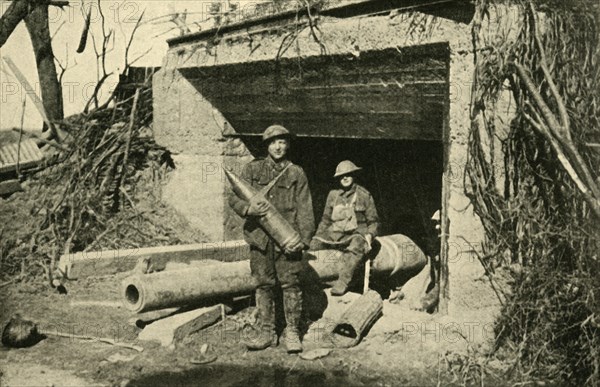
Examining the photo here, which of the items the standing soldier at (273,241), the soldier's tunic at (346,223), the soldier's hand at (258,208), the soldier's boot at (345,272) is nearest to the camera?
the soldier's hand at (258,208)

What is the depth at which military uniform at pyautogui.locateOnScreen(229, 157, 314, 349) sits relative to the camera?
16.5ft

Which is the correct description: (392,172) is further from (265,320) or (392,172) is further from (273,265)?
(265,320)

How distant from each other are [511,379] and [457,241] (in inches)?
45.4

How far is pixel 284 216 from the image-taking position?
16.8ft

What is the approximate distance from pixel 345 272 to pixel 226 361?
2.15 metres

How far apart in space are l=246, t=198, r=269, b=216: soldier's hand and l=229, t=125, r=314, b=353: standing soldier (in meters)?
0.15

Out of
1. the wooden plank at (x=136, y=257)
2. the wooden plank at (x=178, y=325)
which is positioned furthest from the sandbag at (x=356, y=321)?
the wooden plank at (x=136, y=257)

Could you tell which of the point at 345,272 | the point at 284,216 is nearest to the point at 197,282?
the point at 284,216

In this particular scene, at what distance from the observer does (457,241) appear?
4816mm

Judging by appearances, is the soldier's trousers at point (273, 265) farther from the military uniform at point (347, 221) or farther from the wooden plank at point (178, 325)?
the military uniform at point (347, 221)

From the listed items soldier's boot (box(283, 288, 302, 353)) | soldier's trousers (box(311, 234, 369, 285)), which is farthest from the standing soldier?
soldier's trousers (box(311, 234, 369, 285))

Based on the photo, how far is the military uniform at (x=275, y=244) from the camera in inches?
198

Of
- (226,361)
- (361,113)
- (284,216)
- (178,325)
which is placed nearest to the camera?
(226,361)

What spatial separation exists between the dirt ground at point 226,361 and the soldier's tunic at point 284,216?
66 cm
